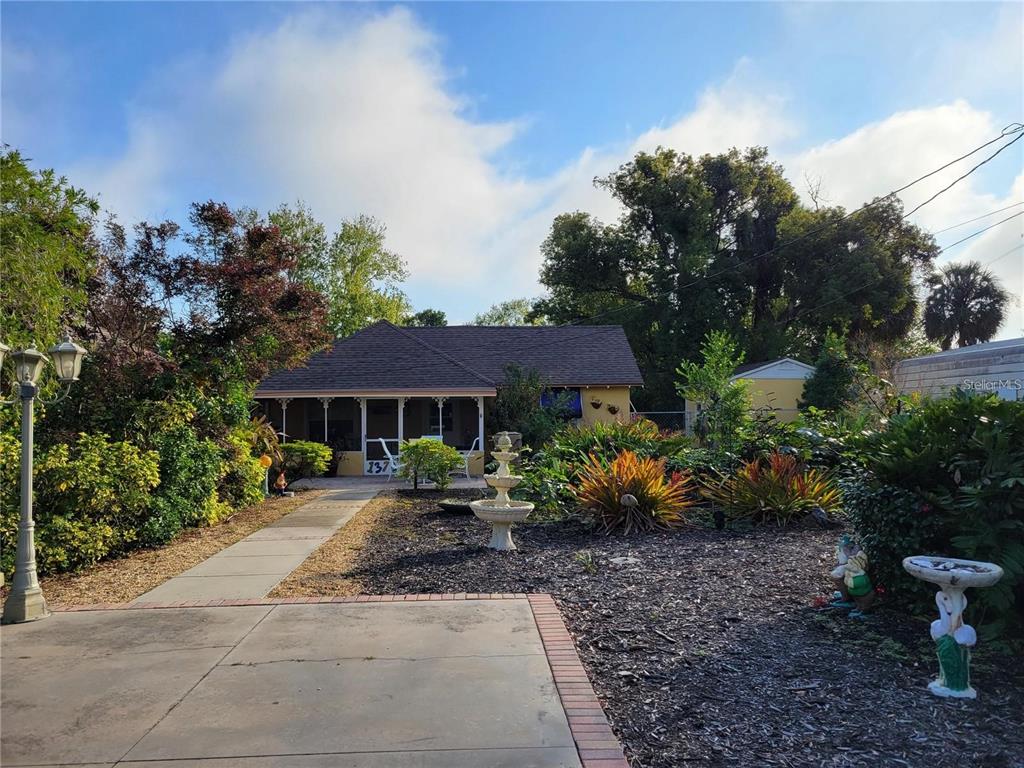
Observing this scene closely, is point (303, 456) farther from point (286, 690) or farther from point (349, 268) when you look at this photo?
point (349, 268)

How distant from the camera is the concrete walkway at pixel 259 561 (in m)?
6.47

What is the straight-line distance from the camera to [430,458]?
13.5 meters

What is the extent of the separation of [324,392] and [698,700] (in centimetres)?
1612

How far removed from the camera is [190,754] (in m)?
3.31

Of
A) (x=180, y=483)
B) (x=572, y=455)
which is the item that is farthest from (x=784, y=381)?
(x=180, y=483)

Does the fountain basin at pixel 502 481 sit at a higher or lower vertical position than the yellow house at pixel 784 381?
lower

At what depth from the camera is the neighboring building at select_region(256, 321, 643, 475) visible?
62.3ft

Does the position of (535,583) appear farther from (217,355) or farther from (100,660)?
(217,355)

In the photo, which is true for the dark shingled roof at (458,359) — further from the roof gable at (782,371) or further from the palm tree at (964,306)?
the palm tree at (964,306)

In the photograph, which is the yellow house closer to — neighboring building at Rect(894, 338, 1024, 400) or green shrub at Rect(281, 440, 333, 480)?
neighboring building at Rect(894, 338, 1024, 400)

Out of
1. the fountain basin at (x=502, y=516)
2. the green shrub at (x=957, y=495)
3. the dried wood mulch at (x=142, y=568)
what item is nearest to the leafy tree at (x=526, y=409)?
the dried wood mulch at (x=142, y=568)

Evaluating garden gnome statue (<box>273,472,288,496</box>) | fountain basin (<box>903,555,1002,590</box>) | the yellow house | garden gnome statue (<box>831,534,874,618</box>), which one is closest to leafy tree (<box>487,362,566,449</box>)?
garden gnome statue (<box>273,472,288,496</box>)

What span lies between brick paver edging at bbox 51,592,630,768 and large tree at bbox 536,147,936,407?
2844 centimetres

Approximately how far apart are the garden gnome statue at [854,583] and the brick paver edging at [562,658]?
2152 millimetres
